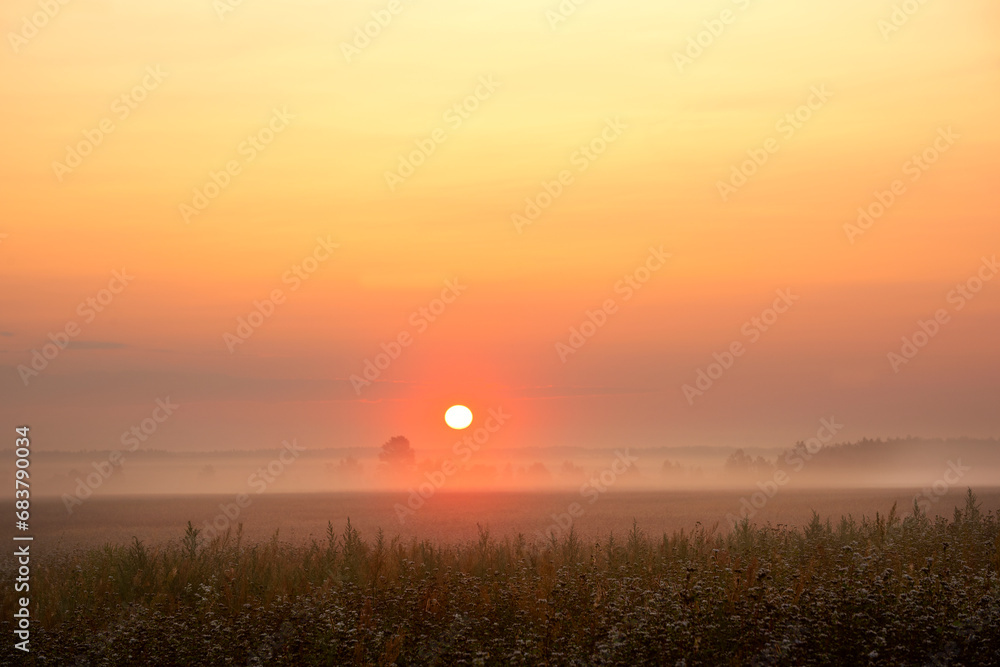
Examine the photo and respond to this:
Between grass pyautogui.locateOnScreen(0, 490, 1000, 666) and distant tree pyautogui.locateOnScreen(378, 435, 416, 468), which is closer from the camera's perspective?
grass pyautogui.locateOnScreen(0, 490, 1000, 666)

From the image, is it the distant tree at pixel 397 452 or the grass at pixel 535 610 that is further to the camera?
the distant tree at pixel 397 452

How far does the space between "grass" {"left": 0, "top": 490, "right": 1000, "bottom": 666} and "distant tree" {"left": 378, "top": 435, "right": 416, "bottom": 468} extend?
16431 cm

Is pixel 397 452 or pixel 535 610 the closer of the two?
pixel 535 610

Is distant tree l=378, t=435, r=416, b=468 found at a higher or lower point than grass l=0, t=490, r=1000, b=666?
higher

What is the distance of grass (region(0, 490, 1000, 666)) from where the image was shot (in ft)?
32.1

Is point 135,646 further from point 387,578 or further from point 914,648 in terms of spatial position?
point 914,648

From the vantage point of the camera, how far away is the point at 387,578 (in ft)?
48.1

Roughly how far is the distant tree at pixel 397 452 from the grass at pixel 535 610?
164 meters

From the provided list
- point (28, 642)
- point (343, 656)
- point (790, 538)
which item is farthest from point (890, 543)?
point (28, 642)

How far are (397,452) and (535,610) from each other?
16966cm

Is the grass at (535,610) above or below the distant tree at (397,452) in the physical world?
below

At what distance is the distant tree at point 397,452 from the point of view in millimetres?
179000

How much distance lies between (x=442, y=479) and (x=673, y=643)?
620 feet

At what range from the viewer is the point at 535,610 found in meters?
11.6
